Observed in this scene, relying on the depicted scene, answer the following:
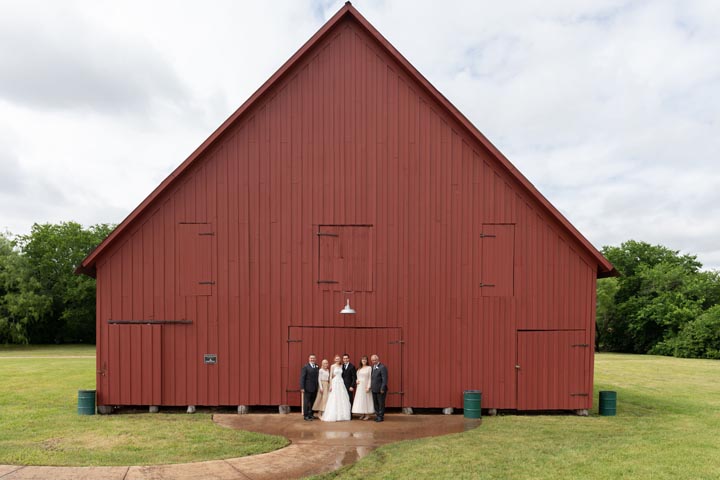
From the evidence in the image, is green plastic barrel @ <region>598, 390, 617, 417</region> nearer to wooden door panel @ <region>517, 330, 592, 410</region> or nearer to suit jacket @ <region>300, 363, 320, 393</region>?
wooden door panel @ <region>517, 330, 592, 410</region>

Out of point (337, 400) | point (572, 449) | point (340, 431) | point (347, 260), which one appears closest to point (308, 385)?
point (337, 400)

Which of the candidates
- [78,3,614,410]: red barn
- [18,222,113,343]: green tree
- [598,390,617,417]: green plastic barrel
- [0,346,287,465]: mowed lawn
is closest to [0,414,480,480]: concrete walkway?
[0,346,287,465]: mowed lawn

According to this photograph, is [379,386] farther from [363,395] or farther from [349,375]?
[349,375]

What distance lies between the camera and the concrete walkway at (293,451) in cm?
882

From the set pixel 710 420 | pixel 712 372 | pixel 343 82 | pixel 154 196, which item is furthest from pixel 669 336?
pixel 154 196

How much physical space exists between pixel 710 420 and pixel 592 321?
3765 millimetres

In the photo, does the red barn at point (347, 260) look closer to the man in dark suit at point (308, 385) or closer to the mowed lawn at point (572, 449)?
the man in dark suit at point (308, 385)

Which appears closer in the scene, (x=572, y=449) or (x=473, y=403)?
(x=572, y=449)

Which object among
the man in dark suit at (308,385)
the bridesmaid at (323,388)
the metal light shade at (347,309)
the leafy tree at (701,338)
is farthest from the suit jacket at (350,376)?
the leafy tree at (701,338)

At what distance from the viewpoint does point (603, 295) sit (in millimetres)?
50875

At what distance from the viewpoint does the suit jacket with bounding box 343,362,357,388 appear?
45.5 ft

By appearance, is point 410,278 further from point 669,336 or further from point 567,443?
point 669,336

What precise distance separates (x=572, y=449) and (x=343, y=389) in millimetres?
5737

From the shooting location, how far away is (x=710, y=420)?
44.9ft
